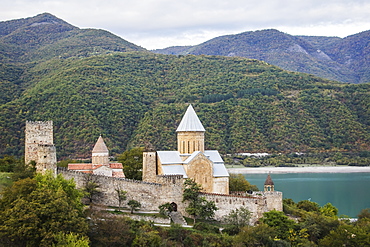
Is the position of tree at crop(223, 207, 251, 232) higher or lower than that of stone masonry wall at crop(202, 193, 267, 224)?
lower

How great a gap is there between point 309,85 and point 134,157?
6747 cm

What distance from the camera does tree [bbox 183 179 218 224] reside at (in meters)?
24.0

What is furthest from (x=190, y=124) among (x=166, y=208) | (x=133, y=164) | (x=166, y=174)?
(x=166, y=208)

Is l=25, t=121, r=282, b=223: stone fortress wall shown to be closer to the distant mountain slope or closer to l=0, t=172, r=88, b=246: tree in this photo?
l=0, t=172, r=88, b=246: tree

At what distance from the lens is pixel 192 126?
1144 inches

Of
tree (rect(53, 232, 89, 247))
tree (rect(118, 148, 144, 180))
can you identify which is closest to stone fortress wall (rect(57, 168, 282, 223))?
tree (rect(118, 148, 144, 180))

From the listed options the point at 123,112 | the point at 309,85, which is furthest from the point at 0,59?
the point at 309,85

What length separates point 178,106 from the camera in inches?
3118

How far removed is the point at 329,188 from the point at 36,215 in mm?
42618

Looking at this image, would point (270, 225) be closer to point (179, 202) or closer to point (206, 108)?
point (179, 202)

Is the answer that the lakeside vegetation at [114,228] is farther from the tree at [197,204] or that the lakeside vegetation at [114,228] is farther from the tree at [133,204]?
the tree at [133,204]

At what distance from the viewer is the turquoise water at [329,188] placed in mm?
44531

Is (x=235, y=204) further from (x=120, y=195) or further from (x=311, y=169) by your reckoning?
(x=311, y=169)

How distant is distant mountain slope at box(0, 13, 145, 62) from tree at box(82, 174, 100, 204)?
263 ft
